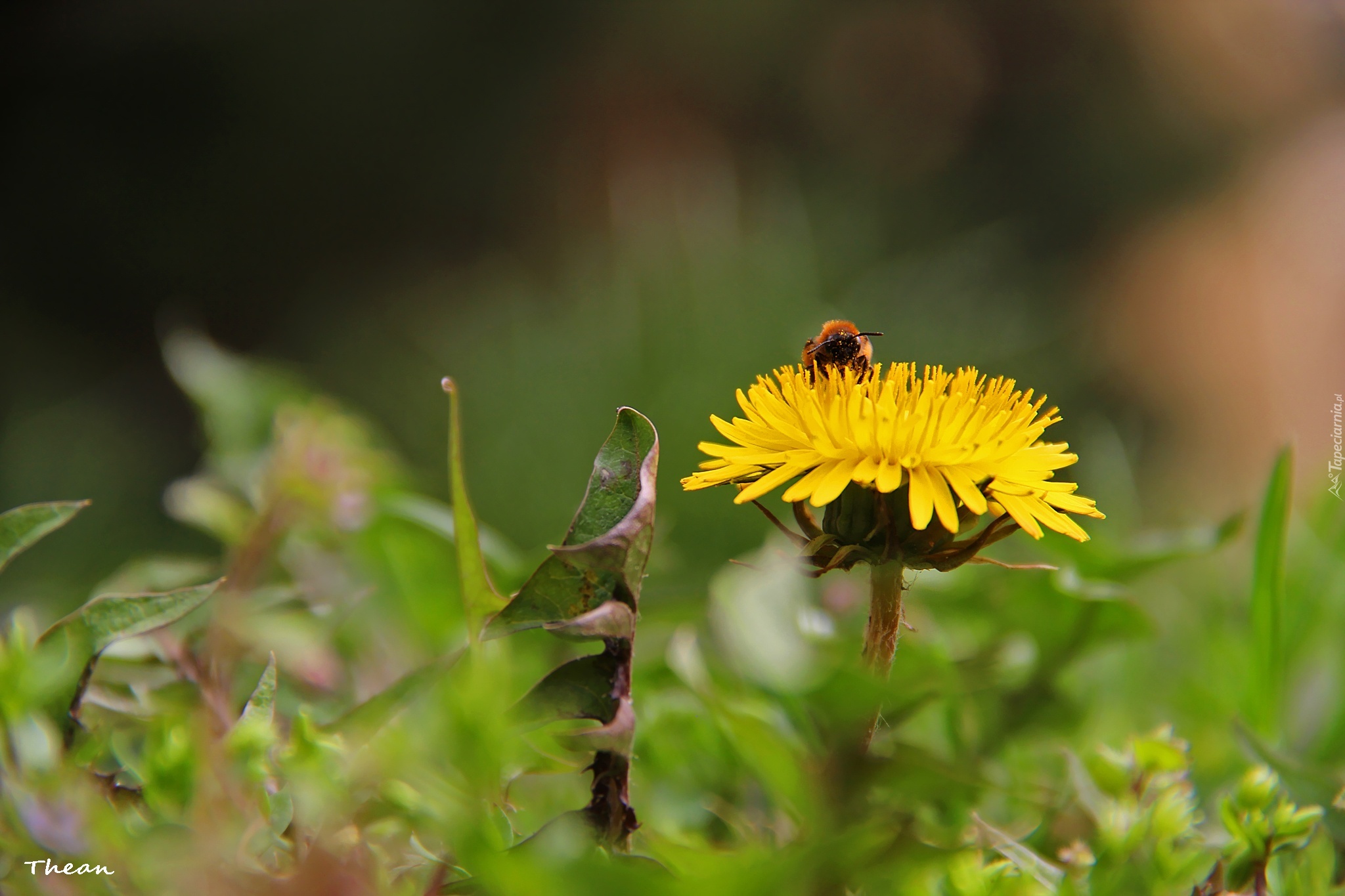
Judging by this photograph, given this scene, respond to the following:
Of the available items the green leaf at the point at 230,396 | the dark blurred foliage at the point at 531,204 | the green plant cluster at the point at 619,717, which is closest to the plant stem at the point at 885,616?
the green plant cluster at the point at 619,717

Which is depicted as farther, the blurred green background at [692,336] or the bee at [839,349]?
the bee at [839,349]

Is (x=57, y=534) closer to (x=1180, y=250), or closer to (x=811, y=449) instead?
(x=811, y=449)

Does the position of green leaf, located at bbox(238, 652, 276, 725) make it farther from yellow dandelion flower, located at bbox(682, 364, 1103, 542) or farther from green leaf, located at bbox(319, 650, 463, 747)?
yellow dandelion flower, located at bbox(682, 364, 1103, 542)

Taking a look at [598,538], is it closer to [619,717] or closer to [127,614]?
[619,717]

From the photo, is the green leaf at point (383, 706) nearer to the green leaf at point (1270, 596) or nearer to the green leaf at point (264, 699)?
the green leaf at point (264, 699)

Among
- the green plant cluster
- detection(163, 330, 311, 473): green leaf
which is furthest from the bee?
detection(163, 330, 311, 473): green leaf

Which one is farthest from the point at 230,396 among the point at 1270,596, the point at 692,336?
the point at 692,336

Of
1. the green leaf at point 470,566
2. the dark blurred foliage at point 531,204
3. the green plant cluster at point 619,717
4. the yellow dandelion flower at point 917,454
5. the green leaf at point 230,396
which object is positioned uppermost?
the dark blurred foliage at point 531,204
